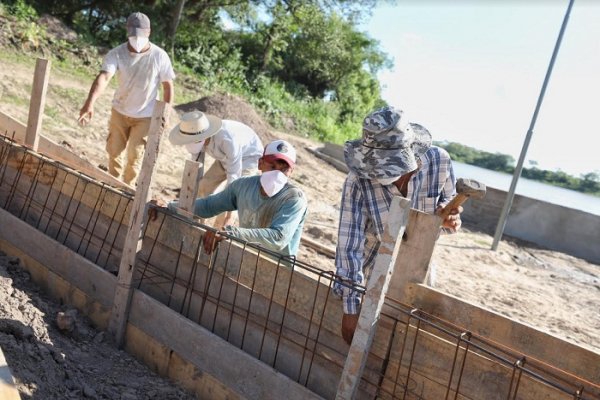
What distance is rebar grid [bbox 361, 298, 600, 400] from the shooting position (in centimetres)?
247

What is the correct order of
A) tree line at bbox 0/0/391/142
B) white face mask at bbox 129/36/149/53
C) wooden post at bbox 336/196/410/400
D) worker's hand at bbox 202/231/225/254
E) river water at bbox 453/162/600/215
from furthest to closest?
tree line at bbox 0/0/391/142 < river water at bbox 453/162/600/215 < white face mask at bbox 129/36/149/53 < worker's hand at bbox 202/231/225/254 < wooden post at bbox 336/196/410/400

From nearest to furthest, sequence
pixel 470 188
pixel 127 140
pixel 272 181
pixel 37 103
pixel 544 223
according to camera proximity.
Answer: pixel 470 188 → pixel 272 181 → pixel 37 103 → pixel 127 140 → pixel 544 223

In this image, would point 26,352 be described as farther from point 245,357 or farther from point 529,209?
point 529,209

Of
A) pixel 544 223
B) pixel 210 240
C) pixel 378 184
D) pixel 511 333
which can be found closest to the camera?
pixel 511 333

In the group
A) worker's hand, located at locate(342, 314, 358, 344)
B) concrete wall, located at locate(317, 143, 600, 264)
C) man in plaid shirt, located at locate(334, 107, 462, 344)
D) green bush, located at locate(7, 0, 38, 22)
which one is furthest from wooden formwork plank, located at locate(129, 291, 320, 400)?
green bush, located at locate(7, 0, 38, 22)

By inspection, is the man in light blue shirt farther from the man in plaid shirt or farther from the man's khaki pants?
the man's khaki pants

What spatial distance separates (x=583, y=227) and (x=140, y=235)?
11171 millimetres

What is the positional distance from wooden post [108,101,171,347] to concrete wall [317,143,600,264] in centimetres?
1058

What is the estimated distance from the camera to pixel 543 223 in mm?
13000

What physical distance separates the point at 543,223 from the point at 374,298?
Answer: 1140 cm

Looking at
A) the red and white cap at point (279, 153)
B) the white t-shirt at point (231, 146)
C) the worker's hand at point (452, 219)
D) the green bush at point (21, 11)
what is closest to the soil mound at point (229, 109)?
the green bush at point (21, 11)

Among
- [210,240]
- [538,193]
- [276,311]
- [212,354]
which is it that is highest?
[538,193]

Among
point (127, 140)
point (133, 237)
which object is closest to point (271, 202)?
point (133, 237)

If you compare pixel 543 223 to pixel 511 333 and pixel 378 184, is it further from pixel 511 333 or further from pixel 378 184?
pixel 378 184
